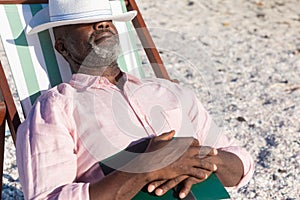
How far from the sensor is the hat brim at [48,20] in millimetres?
3240

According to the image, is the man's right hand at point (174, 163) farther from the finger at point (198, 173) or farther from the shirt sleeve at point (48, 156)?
the shirt sleeve at point (48, 156)

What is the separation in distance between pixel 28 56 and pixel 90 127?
2.46 ft

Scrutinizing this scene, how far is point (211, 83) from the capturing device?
5.59m

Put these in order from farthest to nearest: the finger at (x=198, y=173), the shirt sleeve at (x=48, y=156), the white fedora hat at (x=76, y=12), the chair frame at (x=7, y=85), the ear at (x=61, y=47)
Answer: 1. the ear at (x=61, y=47)
2. the white fedora hat at (x=76, y=12)
3. the chair frame at (x=7, y=85)
4. the finger at (x=198, y=173)
5. the shirt sleeve at (x=48, y=156)

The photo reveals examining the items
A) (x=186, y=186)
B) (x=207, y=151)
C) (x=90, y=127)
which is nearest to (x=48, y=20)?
(x=90, y=127)

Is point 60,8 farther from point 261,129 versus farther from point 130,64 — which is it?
point 261,129

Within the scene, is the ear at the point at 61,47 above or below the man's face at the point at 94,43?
below

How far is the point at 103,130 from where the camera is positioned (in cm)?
295

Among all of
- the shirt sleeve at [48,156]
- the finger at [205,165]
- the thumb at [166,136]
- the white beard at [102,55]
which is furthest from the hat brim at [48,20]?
the finger at [205,165]

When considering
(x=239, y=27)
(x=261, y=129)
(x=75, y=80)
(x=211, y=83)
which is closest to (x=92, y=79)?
(x=75, y=80)

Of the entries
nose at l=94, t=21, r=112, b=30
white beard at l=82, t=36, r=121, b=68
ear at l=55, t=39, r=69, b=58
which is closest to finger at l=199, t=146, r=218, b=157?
white beard at l=82, t=36, r=121, b=68

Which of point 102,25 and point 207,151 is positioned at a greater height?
point 102,25

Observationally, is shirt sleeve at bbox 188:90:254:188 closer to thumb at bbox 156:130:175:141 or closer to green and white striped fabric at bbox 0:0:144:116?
thumb at bbox 156:130:175:141

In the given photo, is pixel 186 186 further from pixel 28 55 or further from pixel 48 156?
pixel 28 55
